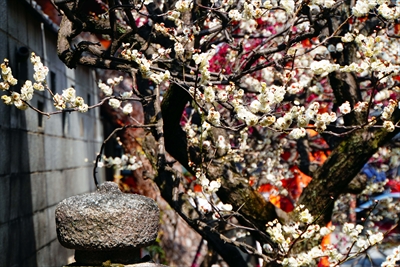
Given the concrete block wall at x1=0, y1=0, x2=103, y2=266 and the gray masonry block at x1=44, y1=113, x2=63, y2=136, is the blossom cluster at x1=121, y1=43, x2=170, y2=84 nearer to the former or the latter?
the concrete block wall at x1=0, y1=0, x2=103, y2=266

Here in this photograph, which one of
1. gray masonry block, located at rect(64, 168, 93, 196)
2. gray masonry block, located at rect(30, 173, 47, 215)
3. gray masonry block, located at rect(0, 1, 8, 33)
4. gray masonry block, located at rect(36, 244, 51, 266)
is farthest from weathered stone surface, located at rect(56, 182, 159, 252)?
gray masonry block, located at rect(64, 168, 93, 196)

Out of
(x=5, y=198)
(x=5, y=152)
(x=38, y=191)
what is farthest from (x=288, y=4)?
(x=38, y=191)

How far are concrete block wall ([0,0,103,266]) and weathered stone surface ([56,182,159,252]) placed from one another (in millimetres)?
2529

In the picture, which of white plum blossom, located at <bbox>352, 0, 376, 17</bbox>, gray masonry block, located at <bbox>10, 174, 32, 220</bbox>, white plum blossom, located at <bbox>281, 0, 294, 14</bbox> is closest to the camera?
white plum blossom, located at <bbox>281, 0, 294, 14</bbox>

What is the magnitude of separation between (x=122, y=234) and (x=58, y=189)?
577 centimetres

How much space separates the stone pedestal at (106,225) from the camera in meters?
3.65

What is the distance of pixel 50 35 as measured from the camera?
9234 mm

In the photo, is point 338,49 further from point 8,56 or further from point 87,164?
point 87,164

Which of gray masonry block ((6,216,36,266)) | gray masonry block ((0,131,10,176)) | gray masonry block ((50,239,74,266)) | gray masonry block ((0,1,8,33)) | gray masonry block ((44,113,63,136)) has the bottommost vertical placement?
gray masonry block ((50,239,74,266))

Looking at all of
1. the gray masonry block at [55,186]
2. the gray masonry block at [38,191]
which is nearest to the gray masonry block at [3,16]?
the gray masonry block at [38,191]

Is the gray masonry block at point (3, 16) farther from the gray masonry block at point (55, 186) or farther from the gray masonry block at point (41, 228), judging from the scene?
the gray masonry block at point (55, 186)

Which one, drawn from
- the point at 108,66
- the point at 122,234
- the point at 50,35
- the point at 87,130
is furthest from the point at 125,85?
the point at 122,234

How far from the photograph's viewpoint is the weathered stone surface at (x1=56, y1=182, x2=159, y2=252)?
365 centimetres

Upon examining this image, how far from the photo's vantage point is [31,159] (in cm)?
742
